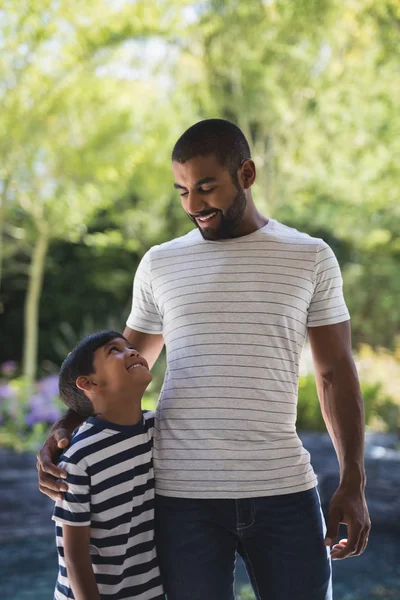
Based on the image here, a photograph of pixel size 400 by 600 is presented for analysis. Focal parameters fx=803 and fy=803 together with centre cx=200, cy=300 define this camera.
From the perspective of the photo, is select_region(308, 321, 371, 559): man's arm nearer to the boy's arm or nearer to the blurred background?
the boy's arm

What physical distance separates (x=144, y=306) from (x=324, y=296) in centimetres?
34

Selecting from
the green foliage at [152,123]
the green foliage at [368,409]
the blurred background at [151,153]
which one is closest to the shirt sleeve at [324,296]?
the blurred background at [151,153]

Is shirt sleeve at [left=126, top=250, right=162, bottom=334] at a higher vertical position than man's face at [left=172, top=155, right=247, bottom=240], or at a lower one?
lower

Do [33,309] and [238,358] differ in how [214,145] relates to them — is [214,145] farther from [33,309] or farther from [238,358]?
[33,309]

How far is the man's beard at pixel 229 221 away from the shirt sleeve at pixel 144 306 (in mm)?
138

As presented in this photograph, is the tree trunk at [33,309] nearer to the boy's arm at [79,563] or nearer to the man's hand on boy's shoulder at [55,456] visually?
the man's hand on boy's shoulder at [55,456]

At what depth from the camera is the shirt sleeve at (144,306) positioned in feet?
4.82

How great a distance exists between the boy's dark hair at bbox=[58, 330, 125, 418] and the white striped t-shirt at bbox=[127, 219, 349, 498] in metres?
0.12

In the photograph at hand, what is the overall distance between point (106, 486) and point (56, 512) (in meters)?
0.09

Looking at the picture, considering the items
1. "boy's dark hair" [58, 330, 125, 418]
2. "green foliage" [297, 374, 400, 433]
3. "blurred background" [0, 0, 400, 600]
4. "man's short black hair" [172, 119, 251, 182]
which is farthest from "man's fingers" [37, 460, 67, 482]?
"green foliage" [297, 374, 400, 433]

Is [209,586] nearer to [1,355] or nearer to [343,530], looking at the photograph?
[343,530]

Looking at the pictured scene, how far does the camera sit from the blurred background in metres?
5.32

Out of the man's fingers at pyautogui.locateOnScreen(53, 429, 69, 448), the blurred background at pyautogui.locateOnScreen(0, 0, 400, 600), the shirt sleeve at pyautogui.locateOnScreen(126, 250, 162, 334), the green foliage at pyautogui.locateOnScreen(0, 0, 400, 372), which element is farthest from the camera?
the green foliage at pyautogui.locateOnScreen(0, 0, 400, 372)

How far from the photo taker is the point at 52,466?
4.28ft
